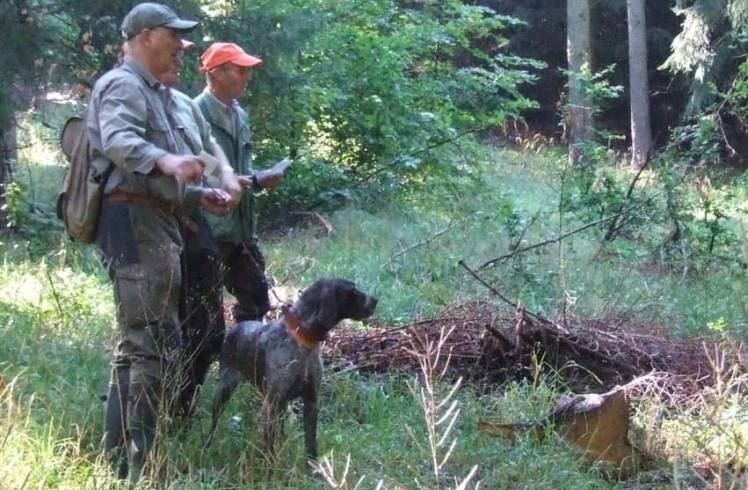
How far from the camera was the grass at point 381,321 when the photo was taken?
4.62m

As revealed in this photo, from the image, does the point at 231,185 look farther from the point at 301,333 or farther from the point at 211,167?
the point at 301,333

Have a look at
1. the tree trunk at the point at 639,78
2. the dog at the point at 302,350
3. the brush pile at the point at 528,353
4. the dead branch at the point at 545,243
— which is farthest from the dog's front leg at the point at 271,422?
the tree trunk at the point at 639,78

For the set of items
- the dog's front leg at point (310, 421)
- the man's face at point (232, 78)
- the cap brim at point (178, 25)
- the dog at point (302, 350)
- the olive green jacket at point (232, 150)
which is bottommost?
the dog's front leg at point (310, 421)

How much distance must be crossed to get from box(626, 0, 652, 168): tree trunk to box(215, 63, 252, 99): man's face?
18002 millimetres

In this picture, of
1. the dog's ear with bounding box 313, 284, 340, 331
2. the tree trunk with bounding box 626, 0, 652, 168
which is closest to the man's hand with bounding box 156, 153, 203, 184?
the dog's ear with bounding box 313, 284, 340, 331

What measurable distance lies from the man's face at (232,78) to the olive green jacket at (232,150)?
0.08 metres

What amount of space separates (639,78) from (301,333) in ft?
66.5

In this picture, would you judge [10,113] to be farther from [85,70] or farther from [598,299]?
[598,299]

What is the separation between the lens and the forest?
4781 mm

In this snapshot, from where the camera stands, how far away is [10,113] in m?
9.43

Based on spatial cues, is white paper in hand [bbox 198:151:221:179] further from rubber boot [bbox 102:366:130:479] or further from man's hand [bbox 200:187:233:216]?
rubber boot [bbox 102:366:130:479]

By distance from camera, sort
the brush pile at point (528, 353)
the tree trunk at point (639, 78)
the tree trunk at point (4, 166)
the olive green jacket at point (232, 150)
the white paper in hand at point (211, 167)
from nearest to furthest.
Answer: the white paper in hand at point (211, 167)
the olive green jacket at point (232, 150)
the brush pile at point (528, 353)
the tree trunk at point (4, 166)
the tree trunk at point (639, 78)

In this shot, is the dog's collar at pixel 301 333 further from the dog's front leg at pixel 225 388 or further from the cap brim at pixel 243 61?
the cap brim at pixel 243 61

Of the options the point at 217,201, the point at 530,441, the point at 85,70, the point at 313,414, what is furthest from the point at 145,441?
the point at 85,70
